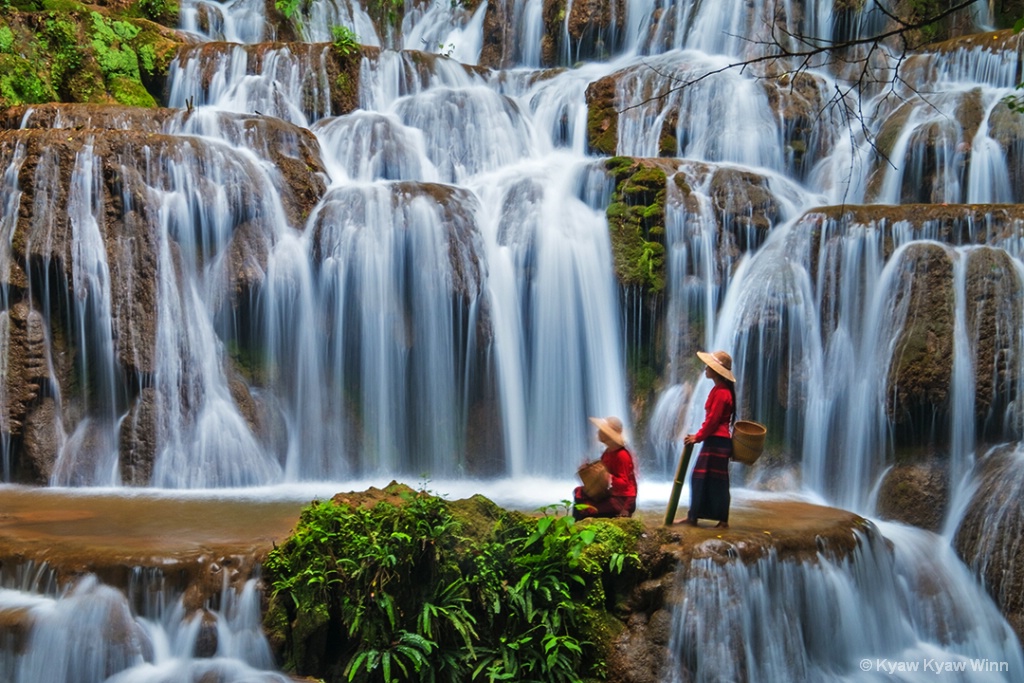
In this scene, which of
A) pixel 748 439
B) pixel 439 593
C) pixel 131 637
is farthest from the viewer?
pixel 748 439

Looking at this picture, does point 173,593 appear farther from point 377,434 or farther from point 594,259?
point 594,259

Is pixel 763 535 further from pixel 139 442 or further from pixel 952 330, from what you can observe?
pixel 139 442

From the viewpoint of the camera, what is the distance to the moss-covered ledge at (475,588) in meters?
6.10

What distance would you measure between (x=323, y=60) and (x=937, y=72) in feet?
Result: 32.0

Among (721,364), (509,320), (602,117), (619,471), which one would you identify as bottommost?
(619,471)

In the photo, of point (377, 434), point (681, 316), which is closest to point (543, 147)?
point (681, 316)

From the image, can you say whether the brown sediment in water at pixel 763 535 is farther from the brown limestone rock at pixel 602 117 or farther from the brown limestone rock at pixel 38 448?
the brown limestone rock at pixel 602 117

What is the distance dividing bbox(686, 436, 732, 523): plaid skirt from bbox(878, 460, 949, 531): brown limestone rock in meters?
3.14

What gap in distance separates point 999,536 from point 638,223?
5411mm

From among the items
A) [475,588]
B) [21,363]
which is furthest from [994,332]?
[21,363]

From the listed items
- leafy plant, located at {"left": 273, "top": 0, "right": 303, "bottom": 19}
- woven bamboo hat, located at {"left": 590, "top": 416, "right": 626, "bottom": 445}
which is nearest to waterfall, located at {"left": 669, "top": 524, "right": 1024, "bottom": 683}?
woven bamboo hat, located at {"left": 590, "top": 416, "right": 626, "bottom": 445}

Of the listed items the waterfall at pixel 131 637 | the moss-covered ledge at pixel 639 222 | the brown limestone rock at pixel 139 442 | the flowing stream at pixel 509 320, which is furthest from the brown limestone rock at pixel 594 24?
the waterfall at pixel 131 637

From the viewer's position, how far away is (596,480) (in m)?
7.12

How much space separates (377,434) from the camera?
35.7ft
